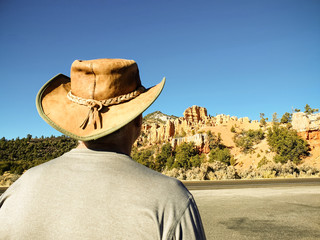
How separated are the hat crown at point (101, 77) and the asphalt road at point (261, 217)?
510 cm

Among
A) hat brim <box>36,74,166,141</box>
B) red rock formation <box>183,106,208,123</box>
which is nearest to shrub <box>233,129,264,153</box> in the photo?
red rock formation <box>183,106,208,123</box>

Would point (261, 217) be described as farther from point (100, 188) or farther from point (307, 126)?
point (307, 126)

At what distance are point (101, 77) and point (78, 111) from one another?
25 centimetres

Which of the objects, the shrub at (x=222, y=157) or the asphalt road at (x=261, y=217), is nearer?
the asphalt road at (x=261, y=217)

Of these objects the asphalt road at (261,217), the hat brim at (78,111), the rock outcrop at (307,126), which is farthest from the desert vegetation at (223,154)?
the hat brim at (78,111)

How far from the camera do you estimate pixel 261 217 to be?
7.34 meters

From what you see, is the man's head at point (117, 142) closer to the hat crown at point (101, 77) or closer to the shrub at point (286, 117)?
the hat crown at point (101, 77)

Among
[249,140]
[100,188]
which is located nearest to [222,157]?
[249,140]

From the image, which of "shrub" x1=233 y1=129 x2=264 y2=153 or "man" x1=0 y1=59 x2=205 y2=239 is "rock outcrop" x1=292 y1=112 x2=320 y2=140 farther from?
"man" x1=0 y1=59 x2=205 y2=239

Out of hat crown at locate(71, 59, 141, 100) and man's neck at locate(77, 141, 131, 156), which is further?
hat crown at locate(71, 59, 141, 100)

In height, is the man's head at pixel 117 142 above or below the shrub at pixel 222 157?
above

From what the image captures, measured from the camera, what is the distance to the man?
1.20 metres

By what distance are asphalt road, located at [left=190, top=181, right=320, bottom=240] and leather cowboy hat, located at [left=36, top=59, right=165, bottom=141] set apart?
198 inches

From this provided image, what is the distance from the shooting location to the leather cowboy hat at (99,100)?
1511 millimetres
